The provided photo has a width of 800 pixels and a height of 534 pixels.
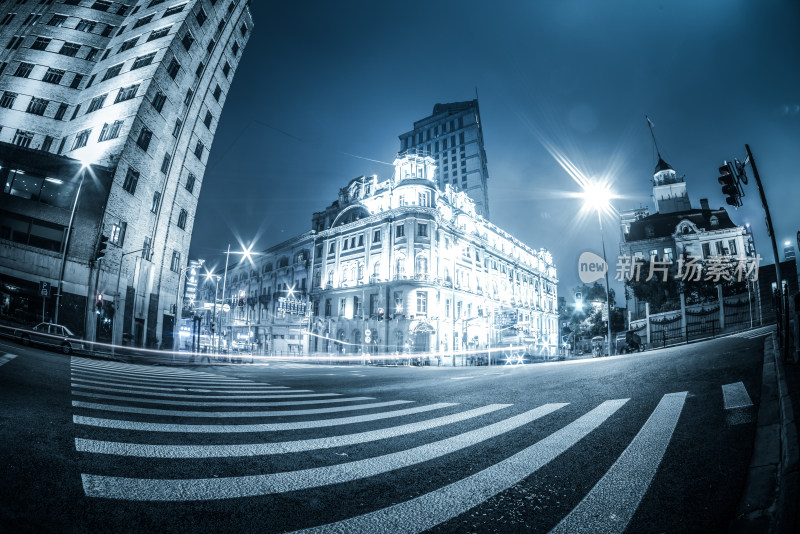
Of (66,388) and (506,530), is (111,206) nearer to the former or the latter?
(66,388)

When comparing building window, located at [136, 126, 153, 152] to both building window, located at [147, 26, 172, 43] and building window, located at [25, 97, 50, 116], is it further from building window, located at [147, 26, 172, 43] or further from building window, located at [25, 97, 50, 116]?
building window, located at [25, 97, 50, 116]

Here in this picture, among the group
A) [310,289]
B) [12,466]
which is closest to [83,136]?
[310,289]

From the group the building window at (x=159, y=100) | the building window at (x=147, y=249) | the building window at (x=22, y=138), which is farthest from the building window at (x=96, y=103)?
the building window at (x=147, y=249)

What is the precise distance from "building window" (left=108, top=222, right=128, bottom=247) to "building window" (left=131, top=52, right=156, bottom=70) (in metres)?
13.7

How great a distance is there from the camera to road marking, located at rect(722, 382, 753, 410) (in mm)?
4074

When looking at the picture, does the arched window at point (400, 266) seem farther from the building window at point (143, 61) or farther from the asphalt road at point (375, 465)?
the asphalt road at point (375, 465)

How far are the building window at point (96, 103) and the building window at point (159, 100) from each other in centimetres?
443

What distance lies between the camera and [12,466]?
7.91 ft

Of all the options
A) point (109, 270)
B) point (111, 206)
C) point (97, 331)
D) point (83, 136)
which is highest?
point (83, 136)

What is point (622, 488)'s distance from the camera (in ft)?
7.32

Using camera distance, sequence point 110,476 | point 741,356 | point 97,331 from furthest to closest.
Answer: point 97,331, point 741,356, point 110,476

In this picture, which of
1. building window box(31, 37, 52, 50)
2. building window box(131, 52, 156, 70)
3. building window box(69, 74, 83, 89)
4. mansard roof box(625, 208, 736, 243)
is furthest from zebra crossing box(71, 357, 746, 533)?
mansard roof box(625, 208, 736, 243)

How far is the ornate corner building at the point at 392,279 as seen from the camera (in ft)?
127

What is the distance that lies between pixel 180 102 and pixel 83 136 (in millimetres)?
7719
